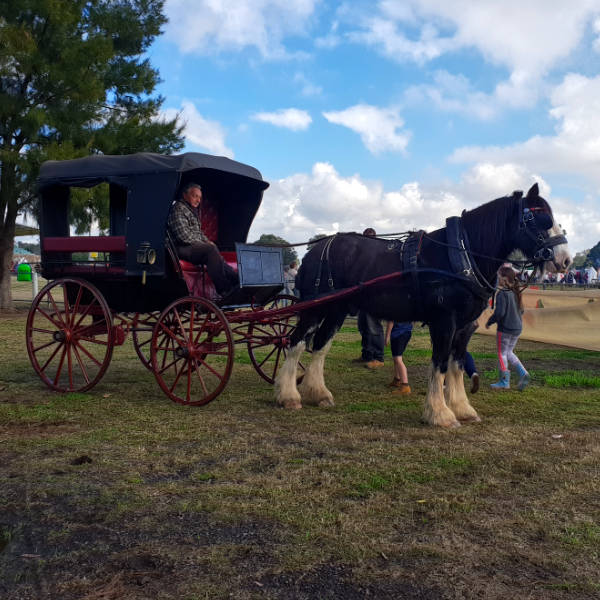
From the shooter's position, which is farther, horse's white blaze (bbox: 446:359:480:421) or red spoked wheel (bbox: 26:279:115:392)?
red spoked wheel (bbox: 26:279:115:392)

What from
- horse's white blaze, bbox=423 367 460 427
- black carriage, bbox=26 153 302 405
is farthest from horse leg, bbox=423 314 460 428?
black carriage, bbox=26 153 302 405

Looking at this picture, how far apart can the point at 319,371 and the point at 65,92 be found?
38.3 feet

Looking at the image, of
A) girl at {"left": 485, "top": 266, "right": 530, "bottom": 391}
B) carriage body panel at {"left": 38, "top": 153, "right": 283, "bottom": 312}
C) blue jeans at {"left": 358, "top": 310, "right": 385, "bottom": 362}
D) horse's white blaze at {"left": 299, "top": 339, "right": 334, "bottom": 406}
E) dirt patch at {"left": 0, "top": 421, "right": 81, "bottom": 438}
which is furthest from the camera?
blue jeans at {"left": 358, "top": 310, "right": 385, "bottom": 362}

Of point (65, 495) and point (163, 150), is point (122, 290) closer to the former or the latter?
point (65, 495)

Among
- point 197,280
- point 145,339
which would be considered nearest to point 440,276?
point 197,280

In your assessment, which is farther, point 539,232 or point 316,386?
point 316,386

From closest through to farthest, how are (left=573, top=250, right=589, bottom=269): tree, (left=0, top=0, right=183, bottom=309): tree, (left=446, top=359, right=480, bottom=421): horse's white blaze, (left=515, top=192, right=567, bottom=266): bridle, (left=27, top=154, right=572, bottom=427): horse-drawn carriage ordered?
(left=515, top=192, right=567, bottom=266): bridle → (left=27, top=154, right=572, bottom=427): horse-drawn carriage → (left=446, top=359, right=480, bottom=421): horse's white blaze → (left=0, top=0, right=183, bottom=309): tree → (left=573, top=250, right=589, bottom=269): tree

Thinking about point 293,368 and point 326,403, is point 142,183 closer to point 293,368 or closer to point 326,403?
point 293,368

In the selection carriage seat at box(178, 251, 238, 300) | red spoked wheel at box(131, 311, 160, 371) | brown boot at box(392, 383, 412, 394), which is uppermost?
carriage seat at box(178, 251, 238, 300)

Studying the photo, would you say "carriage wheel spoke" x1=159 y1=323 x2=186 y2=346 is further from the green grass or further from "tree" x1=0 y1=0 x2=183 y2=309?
"tree" x1=0 y1=0 x2=183 y2=309

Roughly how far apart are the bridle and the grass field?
1562 millimetres

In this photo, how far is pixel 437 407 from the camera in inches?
208

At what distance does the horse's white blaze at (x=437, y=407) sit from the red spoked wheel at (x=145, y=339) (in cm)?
298

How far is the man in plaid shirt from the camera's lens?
6125 millimetres
